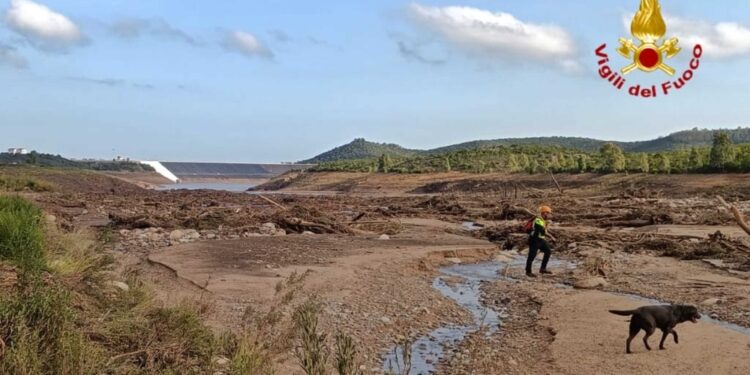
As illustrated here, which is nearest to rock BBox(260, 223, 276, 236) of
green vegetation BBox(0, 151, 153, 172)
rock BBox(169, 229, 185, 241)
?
rock BBox(169, 229, 185, 241)

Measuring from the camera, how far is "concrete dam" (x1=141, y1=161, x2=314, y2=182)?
14450 cm

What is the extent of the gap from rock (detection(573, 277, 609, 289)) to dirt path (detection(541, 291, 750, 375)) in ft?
9.44

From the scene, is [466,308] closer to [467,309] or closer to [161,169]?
[467,309]

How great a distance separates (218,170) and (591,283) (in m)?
153

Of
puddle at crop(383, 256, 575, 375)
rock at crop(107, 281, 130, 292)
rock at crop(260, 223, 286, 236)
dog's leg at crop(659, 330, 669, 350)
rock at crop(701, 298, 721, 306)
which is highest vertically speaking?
rock at crop(107, 281, 130, 292)

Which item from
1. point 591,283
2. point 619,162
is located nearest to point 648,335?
point 591,283

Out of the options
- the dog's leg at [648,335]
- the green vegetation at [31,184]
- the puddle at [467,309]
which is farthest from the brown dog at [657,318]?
the green vegetation at [31,184]

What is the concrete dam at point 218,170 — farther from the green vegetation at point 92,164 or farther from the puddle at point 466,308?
the puddle at point 466,308

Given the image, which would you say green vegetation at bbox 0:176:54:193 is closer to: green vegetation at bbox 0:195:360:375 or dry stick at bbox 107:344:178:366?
green vegetation at bbox 0:195:360:375

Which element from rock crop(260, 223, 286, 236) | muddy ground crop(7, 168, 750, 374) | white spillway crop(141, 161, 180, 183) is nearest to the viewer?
muddy ground crop(7, 168, 750, 374)

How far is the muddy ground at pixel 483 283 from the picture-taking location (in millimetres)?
8359

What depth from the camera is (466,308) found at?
464 inches

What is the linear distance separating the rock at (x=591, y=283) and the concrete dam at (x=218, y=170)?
127793 mm

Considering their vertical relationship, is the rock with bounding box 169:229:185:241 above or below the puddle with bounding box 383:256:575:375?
above
